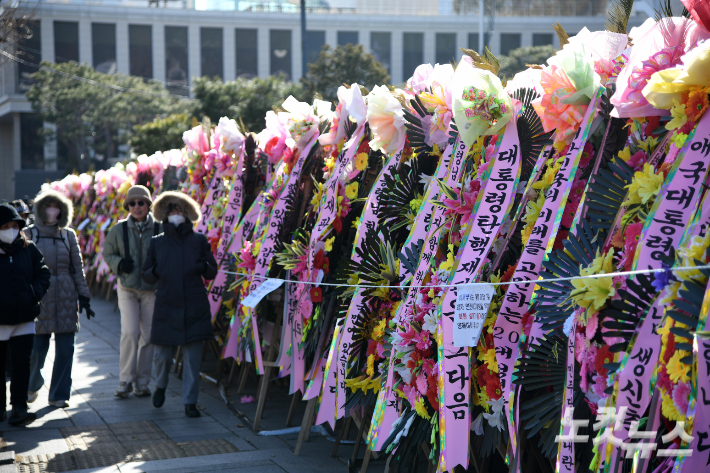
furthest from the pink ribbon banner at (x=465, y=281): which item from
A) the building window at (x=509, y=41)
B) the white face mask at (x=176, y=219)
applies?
the building window at (x=509, y=41)

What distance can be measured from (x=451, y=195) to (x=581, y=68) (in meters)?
0.90

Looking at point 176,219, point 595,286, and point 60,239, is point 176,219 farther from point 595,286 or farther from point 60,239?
point 595,286

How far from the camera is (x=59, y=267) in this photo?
5.90 metres

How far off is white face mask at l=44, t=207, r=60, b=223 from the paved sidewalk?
1.57 meters

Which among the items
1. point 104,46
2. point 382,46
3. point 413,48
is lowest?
point 104,46

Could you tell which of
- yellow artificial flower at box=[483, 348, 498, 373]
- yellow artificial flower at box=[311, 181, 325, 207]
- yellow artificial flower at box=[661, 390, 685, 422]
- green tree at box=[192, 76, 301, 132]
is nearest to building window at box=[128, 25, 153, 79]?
green tree at box=[192, 76, 301, 132]

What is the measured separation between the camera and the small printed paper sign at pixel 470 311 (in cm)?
299

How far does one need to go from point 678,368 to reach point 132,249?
5272 millimetres

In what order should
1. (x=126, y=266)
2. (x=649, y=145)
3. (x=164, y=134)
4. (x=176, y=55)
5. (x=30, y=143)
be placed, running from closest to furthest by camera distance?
1. (x=649, y=145)
2. (x=126, y=266)
3. (x=164, y=134)
4. (x=30, y=143)
5. (x=176, y=55)

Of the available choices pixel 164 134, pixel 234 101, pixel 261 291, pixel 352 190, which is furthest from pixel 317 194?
pixel 234 101

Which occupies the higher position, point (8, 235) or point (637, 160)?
point (637, 160)

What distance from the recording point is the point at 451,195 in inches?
135

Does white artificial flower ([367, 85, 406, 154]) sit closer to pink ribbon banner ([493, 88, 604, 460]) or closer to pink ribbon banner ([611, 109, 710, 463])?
pink ribbon banner ([493, 88, 604, 460])

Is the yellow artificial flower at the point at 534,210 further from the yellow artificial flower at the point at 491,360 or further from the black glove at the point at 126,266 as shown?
the black glove at the point at 126,266
